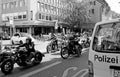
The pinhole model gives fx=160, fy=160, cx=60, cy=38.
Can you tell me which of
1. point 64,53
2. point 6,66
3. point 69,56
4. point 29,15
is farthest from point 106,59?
point 29,15

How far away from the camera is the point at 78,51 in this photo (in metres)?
9.32

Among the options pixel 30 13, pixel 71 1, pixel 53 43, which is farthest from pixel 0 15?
pixel 53 43

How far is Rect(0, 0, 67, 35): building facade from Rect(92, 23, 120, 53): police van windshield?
29.0 meters

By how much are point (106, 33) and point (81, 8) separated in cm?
3078

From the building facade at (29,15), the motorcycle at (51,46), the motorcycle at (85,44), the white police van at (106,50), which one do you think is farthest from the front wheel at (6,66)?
the building facade at (29,15)

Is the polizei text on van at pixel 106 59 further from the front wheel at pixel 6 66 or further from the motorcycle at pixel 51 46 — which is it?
the motorcycle at pixel 51 46

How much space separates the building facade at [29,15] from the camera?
3438 cm

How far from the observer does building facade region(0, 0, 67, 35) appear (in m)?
34.4

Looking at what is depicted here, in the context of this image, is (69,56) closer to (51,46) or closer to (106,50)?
(51,46)

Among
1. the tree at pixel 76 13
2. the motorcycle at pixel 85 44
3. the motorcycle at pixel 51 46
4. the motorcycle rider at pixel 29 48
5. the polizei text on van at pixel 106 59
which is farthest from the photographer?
the tree at pixel 76 13

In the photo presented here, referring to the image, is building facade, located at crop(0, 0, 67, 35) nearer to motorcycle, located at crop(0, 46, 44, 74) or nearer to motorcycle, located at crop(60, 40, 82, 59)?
motorcycle, located at crop(60, 40, 82, 59)

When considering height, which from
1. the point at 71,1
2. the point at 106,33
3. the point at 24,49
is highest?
the point at 71,1

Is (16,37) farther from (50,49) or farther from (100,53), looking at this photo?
(100,53)

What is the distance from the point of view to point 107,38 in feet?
9.96
